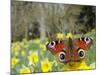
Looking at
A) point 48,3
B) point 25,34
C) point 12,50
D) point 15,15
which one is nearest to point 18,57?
point 12,50

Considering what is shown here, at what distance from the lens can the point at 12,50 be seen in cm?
205

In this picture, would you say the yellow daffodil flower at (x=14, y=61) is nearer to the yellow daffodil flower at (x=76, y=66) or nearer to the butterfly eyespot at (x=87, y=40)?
the yellow daffodil flower at (x=76, y=66)

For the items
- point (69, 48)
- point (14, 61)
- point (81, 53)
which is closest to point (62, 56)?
point (69, 48)

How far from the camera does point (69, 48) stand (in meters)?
2.27

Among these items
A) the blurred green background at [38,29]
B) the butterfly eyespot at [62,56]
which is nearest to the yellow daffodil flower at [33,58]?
the blurred green background at [38,29]

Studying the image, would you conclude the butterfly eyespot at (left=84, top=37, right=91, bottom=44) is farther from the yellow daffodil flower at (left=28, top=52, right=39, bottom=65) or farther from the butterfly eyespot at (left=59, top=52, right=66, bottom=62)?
the yellow daffodil flower at (left=28, top=52, right=39, bottom=65)

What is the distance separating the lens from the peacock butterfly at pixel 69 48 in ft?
7.27

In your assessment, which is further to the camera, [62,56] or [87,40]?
[87,40]

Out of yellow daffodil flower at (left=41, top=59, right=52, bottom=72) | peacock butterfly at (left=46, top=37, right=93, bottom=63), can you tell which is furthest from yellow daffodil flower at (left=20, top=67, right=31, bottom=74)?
peacock butterfly at (left=46, top=37, right=93, bottom=63)

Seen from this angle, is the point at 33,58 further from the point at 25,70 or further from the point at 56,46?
the point at 56,46

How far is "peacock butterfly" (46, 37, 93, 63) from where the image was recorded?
222 centimetres
